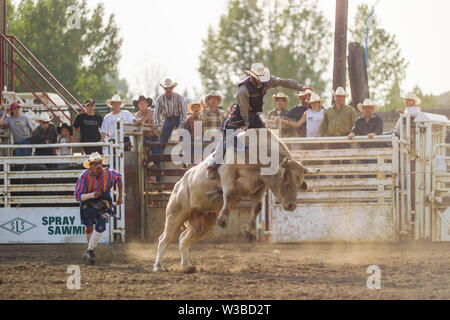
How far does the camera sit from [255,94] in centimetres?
866

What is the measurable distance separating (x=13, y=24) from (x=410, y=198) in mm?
22593

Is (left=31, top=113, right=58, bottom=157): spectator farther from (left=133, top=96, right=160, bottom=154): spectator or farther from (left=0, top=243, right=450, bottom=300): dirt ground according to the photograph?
(left=0, top=243, right=450, bottom=300): dirt ground

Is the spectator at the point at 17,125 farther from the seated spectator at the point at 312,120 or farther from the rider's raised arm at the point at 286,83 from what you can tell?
the rider's raised arm at the point at 286,83

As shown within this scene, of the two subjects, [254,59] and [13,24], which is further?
[254,59]

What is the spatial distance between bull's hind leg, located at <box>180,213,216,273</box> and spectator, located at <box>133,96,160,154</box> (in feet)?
12.2

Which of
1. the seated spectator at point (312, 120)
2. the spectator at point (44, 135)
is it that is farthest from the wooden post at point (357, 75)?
the spectator at point (44, 135)

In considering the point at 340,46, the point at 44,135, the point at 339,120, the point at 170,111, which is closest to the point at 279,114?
the point at 339,120

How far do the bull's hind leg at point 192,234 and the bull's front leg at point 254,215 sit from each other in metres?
0.83

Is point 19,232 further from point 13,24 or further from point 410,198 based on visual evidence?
point 13,24

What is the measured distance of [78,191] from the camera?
9.92m

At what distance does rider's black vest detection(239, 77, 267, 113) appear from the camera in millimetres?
8617

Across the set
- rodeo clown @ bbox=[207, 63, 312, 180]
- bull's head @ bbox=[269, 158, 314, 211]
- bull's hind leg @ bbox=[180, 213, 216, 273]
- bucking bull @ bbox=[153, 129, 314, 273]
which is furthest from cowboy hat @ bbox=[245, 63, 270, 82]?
bull's hind leg @ bbox=[180, 213, 216, 273]
